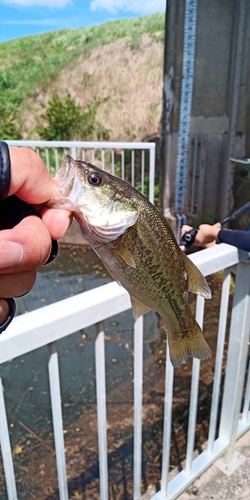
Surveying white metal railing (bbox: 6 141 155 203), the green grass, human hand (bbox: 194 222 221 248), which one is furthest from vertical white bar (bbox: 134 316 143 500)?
the green grass

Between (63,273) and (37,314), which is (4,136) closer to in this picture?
(63,273)

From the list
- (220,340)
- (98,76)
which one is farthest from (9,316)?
(98,76)

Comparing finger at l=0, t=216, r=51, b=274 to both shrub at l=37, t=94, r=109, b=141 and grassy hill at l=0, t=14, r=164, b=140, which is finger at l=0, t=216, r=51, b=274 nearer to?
shrub at l=37, t=94, r=109, b=141

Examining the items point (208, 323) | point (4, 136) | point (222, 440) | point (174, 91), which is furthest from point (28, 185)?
point (4, 136)

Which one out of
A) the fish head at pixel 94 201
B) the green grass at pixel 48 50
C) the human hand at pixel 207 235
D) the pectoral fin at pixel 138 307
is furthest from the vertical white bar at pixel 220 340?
the green grass at pixel 48 50

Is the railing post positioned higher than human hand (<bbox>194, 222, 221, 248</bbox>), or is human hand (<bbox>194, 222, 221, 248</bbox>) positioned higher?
human hand (<bbox>194, 222, 221, 248</bbox>)

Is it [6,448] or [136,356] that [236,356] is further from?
[6,448]
